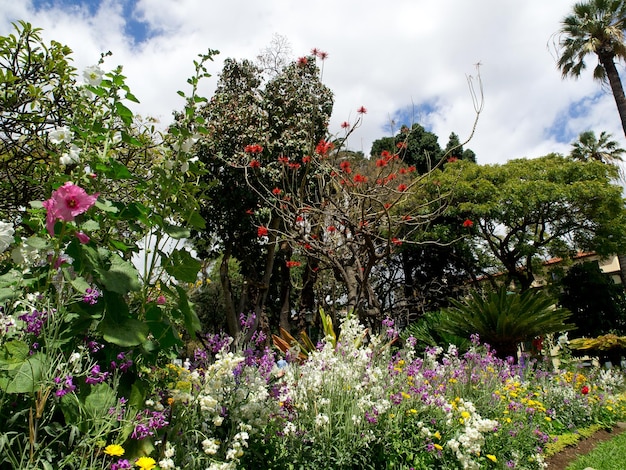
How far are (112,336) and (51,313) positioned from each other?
236 millimetres

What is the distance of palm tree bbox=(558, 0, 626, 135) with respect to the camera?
48.1 feet

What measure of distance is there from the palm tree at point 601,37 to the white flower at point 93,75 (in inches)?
696

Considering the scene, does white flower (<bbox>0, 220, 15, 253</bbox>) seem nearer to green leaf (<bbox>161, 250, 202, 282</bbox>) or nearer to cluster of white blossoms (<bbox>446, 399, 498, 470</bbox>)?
green leaf (<bbox>161, 250, 202, 282</bbox>)

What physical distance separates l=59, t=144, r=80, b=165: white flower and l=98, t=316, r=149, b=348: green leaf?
59cm

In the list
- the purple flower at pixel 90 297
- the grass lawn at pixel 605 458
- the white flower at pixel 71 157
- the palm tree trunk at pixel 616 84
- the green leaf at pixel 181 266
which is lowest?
the grass lawn at pixel 605 458

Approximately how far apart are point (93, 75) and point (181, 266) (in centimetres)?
85

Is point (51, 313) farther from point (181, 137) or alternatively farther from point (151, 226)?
point (181, 137)

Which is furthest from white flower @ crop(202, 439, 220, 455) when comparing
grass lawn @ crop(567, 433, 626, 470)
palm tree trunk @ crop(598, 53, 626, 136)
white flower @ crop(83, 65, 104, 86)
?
palm tree trunk @ crop(598, 53, 626, 136)

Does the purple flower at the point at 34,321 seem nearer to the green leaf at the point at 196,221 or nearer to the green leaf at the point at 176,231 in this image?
the green leaf at the point at 176,231

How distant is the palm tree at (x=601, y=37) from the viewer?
14.7 meters

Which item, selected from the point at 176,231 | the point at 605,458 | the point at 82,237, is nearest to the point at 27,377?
the point at 82,237

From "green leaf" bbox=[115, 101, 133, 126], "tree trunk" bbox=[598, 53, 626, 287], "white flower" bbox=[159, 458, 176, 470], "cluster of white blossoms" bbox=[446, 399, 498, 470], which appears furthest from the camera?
"tree trunk" bbox=[598, 53, 626, 287]

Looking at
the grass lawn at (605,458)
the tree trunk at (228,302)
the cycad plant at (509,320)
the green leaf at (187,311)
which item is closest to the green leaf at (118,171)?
the green leaf at (187,311)

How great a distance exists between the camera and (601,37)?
49.1ft
